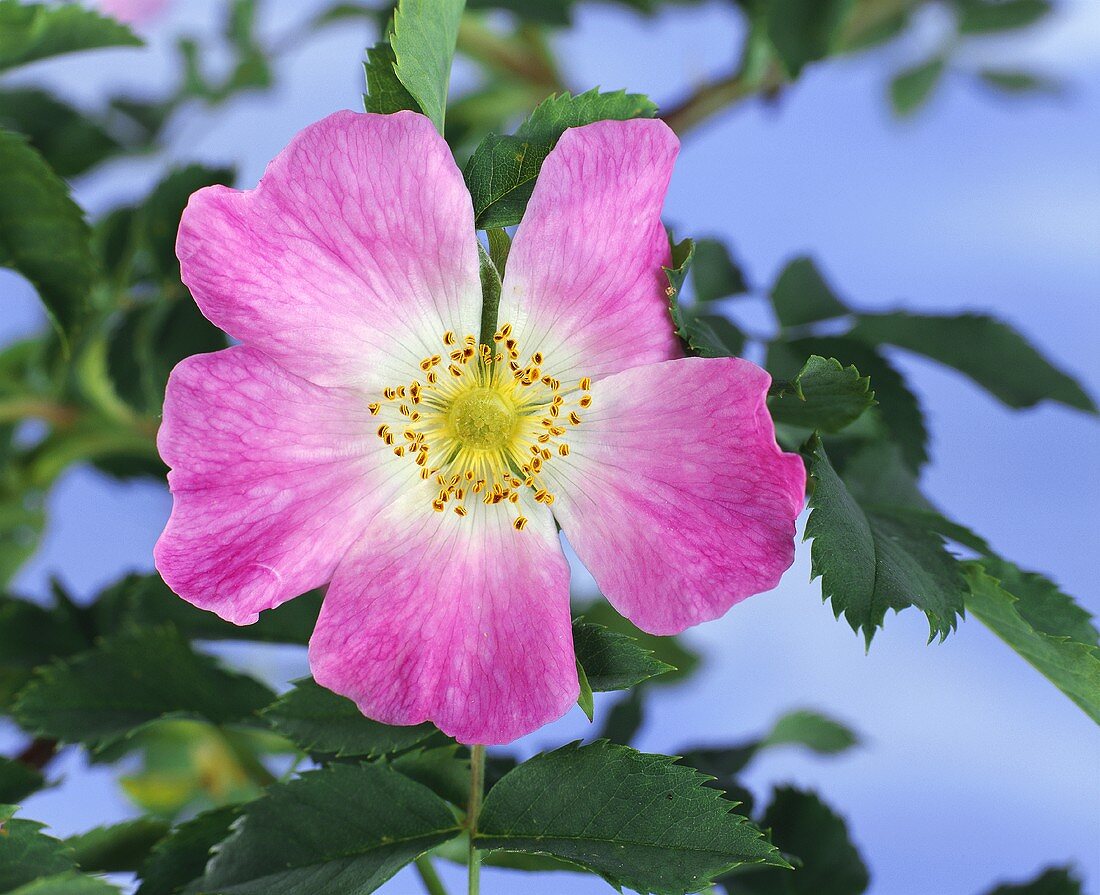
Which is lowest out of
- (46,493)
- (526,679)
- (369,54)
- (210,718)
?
(46,493)

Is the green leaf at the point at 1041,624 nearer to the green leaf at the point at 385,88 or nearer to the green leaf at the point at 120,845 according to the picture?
the green leaf at the point at 385,88

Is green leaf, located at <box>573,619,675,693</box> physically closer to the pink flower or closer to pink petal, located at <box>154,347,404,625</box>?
the pink flower

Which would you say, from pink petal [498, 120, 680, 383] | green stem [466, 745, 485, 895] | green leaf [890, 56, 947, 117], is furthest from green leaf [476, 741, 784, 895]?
green leaf [890, 56, 947, 117]

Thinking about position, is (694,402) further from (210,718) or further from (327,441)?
(210,718)

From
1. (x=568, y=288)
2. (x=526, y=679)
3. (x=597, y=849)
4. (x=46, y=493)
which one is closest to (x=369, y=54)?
(x=568, y=288)

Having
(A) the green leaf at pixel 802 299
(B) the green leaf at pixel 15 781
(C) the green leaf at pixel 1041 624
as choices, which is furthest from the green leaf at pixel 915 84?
(B) the green leaf at pixel 15 781

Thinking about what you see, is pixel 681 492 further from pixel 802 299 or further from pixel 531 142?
pixel 802 299

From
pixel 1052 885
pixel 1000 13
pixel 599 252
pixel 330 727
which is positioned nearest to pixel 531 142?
pixel 599 252
